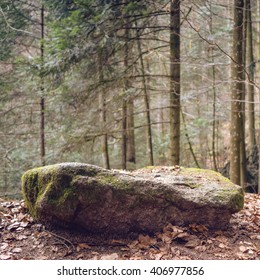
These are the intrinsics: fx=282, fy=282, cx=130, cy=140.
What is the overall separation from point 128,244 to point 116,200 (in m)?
0.56

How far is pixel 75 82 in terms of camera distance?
7457 millimetres

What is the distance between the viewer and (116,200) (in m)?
3.53

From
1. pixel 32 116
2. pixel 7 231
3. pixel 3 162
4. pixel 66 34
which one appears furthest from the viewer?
pixel 32 116

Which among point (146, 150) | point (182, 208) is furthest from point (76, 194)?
point (146, 150)

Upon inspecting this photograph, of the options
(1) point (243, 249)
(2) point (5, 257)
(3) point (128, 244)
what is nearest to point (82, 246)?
(3) point (128, 244)

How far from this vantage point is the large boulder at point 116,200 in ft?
11.3

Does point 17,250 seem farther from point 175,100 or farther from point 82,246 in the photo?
point 175,100

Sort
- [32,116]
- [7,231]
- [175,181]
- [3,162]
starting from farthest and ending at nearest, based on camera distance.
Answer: [32,116], [3,162], [175,181], [7,231]

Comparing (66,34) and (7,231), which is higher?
(66,34)

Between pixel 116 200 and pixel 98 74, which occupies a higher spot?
pixel 98 74

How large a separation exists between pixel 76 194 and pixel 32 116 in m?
8.27
